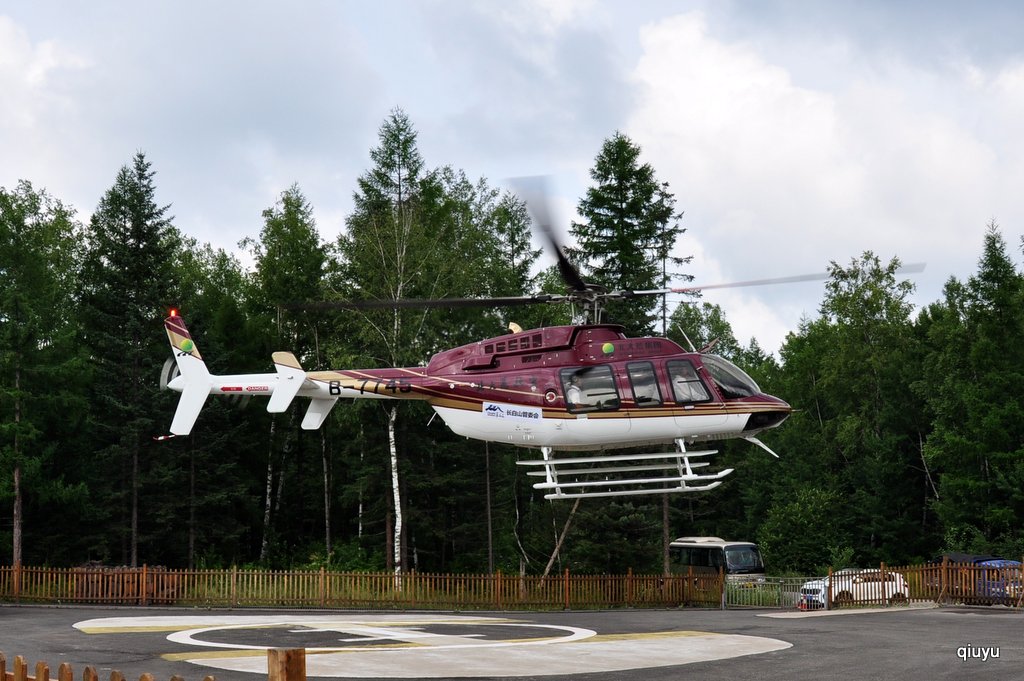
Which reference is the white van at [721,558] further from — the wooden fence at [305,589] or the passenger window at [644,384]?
the passenger window at [644,384]

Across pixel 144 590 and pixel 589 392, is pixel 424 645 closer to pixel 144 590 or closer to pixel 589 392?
pixel 589 392

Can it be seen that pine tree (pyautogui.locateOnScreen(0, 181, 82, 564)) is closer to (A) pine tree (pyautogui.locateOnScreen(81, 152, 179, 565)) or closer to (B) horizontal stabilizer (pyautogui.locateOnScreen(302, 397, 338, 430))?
(A) pine tree (pyautogui.locateOnScreen(81, 152, 179, 565))

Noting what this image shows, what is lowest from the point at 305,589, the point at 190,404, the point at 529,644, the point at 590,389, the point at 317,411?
the point at 305,589

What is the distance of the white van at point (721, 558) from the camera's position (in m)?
38.6

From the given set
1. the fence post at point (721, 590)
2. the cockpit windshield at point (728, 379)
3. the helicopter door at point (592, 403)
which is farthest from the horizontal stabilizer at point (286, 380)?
the fence post at point (721, 590)

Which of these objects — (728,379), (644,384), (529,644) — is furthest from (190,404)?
(728,379)

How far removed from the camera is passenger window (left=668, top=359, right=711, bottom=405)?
764 inches

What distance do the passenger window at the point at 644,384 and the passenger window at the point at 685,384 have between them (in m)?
0.36

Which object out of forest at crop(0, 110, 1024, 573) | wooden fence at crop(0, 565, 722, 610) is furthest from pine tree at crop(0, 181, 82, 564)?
wooden fence at crop(0, 565, 722, 610)

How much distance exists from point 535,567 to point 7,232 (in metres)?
26.3

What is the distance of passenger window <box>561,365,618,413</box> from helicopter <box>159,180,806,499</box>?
20 mm

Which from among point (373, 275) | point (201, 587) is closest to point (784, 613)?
point (201, 587)

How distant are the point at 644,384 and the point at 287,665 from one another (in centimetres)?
1468

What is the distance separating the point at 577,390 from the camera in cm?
1980
